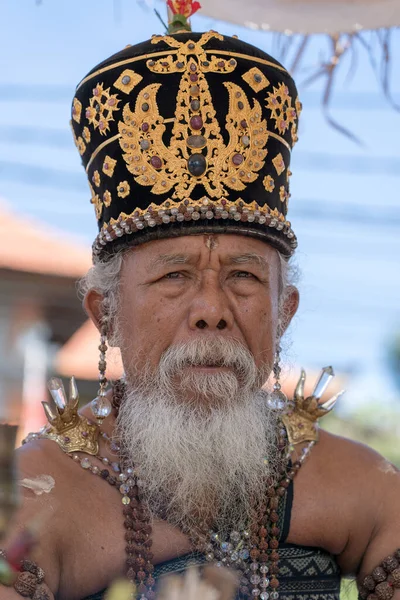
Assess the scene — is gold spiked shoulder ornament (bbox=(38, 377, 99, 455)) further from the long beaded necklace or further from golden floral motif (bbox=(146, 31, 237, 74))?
golden floral motif (bbox=(146, 31, 237, 74))

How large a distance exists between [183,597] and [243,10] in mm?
2380

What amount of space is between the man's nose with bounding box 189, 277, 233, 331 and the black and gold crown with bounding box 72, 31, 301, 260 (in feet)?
0.56

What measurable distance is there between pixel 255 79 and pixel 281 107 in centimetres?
14

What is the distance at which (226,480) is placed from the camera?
283cm

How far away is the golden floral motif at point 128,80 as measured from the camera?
9.02 ft

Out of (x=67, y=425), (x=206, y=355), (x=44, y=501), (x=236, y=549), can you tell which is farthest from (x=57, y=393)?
(x=236, y=549)

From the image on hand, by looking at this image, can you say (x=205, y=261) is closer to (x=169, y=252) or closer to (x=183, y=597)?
(x=169, y=252)

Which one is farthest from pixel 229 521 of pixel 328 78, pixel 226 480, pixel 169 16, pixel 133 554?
pixel 328 78

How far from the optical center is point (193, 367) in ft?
8.70

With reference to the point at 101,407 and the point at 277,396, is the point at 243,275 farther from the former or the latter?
the point at 101,407

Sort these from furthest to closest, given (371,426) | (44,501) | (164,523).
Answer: (371,426) → (164,523) → (44,501)

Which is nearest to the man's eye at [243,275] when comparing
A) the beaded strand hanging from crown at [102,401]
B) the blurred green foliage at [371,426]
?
the beaded strand hanging from crown at [102,401]

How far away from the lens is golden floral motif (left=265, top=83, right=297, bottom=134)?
286 cm

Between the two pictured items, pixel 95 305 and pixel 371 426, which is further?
pixel 371 426
